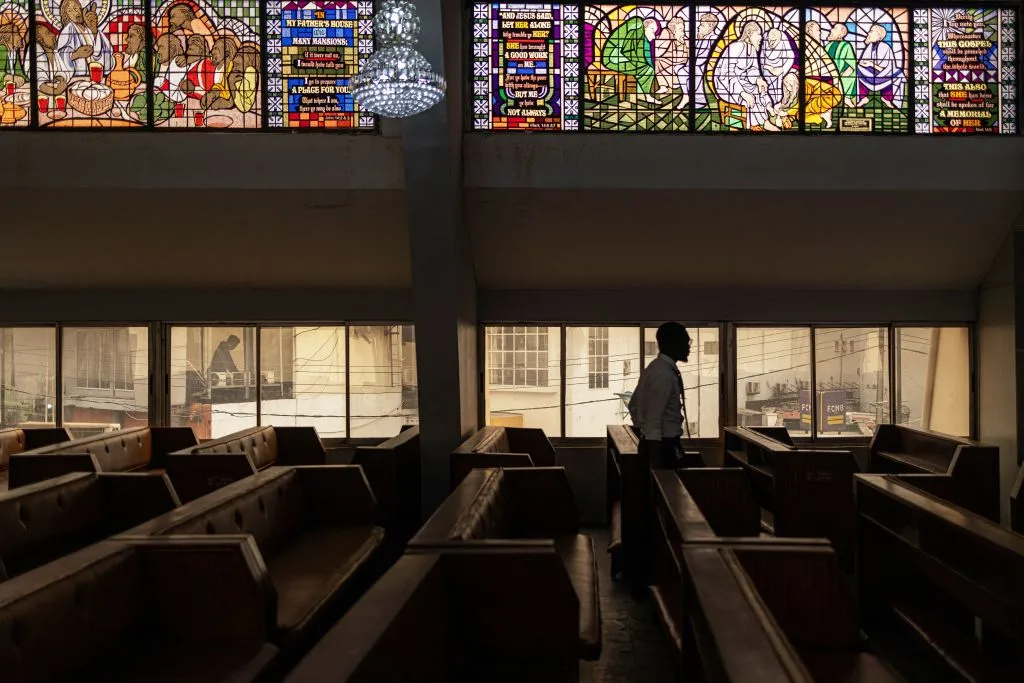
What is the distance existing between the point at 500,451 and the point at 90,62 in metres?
4.63

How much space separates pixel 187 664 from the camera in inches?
95.6

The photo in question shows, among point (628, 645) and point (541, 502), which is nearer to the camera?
point (628, 645)

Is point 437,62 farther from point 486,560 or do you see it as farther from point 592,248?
point 486,560

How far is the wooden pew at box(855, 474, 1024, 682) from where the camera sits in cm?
265

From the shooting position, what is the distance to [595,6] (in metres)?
5.97

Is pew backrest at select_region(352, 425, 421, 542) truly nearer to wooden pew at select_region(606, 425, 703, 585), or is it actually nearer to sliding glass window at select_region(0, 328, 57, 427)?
wooden pew at select_region(606, 425, 703, 585)

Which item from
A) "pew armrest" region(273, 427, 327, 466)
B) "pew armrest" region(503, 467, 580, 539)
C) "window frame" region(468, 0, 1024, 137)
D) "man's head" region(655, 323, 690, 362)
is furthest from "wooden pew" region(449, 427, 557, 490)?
"window frame" region(468, 0, 1024, 137)

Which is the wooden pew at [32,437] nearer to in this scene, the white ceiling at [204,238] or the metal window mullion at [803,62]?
the white ceiling at [204,238]

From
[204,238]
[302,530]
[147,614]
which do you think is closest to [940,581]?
[147,614]

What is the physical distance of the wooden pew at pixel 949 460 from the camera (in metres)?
5.07

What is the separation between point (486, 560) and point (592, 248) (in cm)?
431

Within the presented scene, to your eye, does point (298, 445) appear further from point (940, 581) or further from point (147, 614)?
point (940, 581)

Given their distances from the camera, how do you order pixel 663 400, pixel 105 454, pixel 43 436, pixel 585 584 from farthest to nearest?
pixel 43 436, pixel 105 454, pixel 663 400, pixel 585 584

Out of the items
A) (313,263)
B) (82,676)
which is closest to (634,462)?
(82,676)
